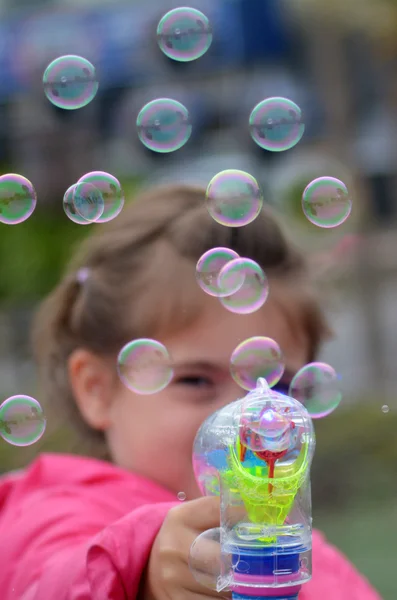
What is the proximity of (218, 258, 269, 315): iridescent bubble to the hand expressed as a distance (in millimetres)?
482

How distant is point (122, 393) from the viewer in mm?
1485

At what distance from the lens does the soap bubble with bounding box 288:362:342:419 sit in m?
1.41

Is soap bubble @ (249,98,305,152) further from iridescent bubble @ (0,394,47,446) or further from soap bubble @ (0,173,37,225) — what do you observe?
iridescent bubble @ (0,394,47,446)

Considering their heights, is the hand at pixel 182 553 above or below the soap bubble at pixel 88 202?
below

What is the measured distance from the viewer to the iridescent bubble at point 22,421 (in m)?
1.41

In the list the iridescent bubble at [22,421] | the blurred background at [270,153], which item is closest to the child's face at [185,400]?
the iridescent bubble at [22,421]

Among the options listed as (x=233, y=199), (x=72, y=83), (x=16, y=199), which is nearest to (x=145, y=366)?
(x=233, y=199)

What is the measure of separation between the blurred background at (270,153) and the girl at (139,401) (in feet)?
4.51

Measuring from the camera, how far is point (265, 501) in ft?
2.98

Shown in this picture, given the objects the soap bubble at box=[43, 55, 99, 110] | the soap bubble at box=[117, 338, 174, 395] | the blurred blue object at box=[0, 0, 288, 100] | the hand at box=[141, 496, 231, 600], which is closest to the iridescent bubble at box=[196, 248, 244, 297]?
the soap bubble at box=[117, 338, 174, 395]

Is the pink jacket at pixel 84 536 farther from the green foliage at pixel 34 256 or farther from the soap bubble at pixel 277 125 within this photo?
the green foliage at pixel 34 256

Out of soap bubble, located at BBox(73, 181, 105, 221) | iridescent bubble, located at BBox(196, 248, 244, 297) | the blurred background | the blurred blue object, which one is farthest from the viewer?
the blurred blue object

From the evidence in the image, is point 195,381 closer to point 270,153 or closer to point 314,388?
point 314,388

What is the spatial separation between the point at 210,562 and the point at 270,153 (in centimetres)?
588
